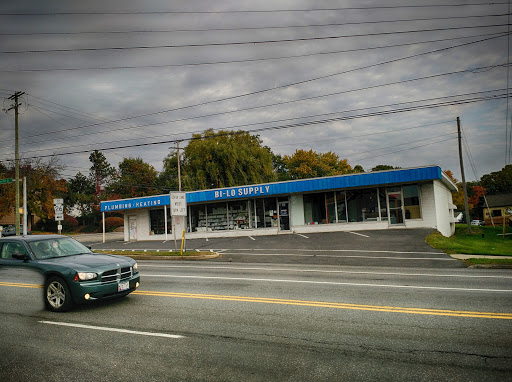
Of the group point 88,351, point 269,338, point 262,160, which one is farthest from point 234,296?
point 262,160

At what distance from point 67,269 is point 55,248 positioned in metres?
1.40

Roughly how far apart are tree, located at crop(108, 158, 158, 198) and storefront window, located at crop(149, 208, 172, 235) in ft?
121

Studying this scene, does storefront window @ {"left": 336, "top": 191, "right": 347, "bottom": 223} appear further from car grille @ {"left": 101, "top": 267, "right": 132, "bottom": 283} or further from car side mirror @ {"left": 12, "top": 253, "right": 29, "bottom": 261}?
car side mirror @ {"left": 12, "top": 253, "right": 29, "bottom": 261}

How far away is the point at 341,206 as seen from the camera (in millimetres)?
27562

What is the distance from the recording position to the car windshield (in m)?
7.62

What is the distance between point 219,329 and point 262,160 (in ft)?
130

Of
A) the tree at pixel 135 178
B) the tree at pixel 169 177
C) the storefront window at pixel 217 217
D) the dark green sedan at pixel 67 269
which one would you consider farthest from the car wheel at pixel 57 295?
the tree at pixel 135 178

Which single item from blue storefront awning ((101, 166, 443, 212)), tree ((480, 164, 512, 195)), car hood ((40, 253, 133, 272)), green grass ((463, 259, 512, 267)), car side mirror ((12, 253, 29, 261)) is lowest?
green grass ((463, 259, 512, 267))

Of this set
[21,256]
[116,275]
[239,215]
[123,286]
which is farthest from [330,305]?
[239,215]

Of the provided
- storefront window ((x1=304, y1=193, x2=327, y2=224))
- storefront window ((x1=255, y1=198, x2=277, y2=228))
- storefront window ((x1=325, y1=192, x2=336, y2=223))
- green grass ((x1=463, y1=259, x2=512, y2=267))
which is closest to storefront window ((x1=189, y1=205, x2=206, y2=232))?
storefront window ((x1=255, y1=198, x2=277, y2=228))

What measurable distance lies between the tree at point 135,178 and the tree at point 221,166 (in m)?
29.1

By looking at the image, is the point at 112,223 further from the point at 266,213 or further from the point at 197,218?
the point at 266,213

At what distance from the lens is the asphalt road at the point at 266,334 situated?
4184mm

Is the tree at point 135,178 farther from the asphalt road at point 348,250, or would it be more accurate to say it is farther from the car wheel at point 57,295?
the car wheel at point 57,295
